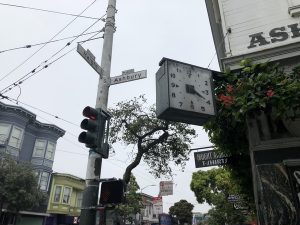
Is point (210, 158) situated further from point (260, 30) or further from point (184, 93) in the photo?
point (260, 30)

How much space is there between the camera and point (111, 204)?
18.3 feet

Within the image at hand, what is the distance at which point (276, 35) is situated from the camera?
294 inches

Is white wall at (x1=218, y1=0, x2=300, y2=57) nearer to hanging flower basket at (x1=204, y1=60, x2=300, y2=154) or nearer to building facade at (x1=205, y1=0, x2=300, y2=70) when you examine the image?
building facade at (x1=205, y1=0, x2=300, y2=70)

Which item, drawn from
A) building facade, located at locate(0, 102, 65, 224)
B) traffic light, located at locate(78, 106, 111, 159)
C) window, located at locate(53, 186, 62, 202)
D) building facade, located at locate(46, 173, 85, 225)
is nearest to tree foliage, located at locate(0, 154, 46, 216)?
building facade, located at locate(0, 102, 65, 224)

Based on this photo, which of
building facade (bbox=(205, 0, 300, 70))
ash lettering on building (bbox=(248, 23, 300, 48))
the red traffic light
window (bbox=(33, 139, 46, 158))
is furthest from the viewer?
window (bbox=(33, 139, 46, 158))

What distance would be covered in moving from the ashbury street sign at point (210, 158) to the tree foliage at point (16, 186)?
69.7 feet

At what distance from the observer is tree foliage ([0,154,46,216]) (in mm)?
25422

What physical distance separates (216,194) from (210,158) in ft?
90.9

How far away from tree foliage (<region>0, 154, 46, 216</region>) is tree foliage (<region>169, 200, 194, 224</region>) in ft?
148

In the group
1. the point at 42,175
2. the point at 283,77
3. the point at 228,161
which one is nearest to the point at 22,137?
the point at 42,175

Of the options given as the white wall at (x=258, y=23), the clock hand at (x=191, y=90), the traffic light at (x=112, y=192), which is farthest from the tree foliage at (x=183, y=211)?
the clock hand at (x=191, y=90)

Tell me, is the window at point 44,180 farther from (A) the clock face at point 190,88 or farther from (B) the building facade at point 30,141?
(A) the clock face at point 190,88

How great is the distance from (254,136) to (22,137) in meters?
30.2

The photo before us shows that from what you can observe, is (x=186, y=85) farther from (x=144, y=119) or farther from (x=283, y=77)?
(x=144, y=119)
